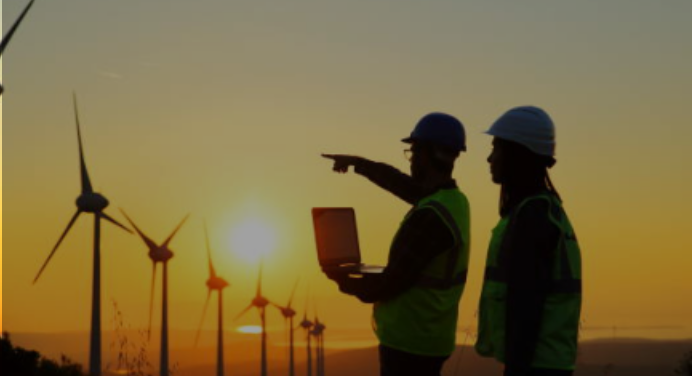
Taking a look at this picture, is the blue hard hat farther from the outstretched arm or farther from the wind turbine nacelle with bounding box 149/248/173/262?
the wind turbine nacelle with bounding box 149/248/173/262

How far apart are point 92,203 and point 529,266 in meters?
44.8

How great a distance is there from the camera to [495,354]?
7.30 meters

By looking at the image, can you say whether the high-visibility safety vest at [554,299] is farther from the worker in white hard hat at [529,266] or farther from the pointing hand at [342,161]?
the pointing hand at [342,161]

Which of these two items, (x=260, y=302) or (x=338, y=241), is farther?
(x=260, y=302)

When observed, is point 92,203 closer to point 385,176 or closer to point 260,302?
point 260,302

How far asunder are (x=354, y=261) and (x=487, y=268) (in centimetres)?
261

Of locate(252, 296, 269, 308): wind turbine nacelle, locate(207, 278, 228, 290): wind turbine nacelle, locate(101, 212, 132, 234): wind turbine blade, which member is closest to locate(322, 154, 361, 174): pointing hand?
locate(101, 212, 132, 234): wind turbine blade

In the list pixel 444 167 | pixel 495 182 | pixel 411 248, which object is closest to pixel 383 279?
pixel 411 248

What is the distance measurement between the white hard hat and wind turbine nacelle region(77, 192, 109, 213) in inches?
1732

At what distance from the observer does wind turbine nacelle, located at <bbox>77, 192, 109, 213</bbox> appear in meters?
50.2

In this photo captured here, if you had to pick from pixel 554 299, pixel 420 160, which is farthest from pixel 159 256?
pixel 554 299

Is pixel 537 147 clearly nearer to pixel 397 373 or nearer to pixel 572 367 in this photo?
pixel 572 367

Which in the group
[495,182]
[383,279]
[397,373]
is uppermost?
[495,182]

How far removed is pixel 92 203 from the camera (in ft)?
165
